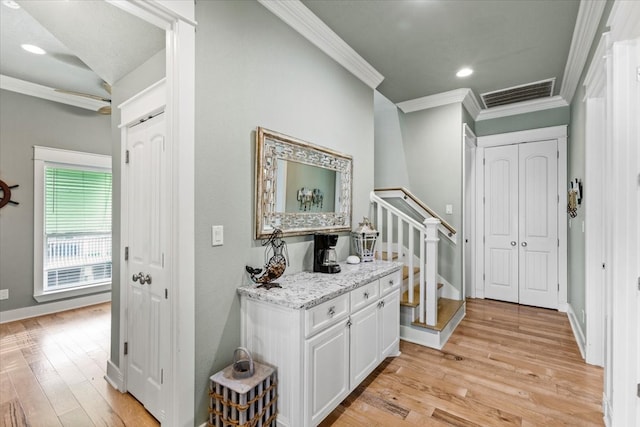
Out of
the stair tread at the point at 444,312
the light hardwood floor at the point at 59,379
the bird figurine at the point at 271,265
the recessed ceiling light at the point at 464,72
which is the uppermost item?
the recessed ceiling light at the point at 464,72

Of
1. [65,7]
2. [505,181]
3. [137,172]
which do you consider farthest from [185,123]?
[505,181]

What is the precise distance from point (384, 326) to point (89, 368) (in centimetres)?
248

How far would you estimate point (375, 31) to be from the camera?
252 cm

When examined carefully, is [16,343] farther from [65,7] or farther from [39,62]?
[65,7]

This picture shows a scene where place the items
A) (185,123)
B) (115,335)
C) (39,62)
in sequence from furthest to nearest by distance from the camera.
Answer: (39,62), (115,335), (185,123)

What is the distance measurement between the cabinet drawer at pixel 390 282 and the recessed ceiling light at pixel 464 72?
225 centimetres

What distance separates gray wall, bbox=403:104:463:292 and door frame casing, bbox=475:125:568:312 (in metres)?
0.95

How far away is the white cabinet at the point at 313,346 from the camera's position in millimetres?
1617

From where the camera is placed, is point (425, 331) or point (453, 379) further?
point (425, 331)

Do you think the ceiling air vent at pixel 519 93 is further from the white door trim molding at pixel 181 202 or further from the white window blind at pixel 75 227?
the white window blind at pixel 75 227

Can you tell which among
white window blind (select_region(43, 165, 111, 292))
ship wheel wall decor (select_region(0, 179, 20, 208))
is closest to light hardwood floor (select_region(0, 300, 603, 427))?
white window blind (select_region(43, 165, 111, 292))

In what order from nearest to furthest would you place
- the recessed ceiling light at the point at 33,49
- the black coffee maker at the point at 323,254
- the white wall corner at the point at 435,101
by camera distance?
the black coffee maker at the point at 323,254
the recessed ceiling light at the point at 33,49
the white wall corner at the point at 435,101

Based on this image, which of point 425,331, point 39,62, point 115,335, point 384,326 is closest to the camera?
point 115,335

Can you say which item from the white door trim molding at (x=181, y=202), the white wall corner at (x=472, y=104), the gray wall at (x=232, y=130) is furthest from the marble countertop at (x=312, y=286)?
the white wall corner at (x=472, y=104)
